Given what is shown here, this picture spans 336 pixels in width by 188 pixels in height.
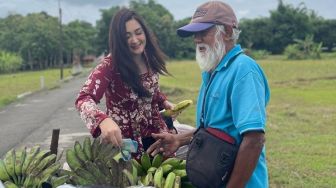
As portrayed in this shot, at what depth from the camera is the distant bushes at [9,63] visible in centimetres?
5800

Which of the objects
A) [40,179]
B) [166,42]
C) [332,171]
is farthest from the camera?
[166,42]

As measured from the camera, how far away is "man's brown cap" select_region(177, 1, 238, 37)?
2480mm

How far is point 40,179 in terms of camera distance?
2529 mm

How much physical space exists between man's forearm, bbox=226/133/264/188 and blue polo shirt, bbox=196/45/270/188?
0.05 m

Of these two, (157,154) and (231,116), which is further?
(157,154)

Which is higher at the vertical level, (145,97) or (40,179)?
(145,97)

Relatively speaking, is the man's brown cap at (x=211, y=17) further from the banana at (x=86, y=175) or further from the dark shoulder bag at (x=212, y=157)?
the banana at (x=86, y=175)

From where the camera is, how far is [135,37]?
322 cm

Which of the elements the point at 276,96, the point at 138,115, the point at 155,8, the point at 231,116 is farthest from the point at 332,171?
the point at 155,8

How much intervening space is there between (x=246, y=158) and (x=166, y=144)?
0.73m

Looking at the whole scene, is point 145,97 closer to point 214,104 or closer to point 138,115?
point 138,115

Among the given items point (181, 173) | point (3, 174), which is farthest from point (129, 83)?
point (3, 174)

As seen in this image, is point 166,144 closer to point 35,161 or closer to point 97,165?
point 97,165

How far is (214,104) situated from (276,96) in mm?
17953
